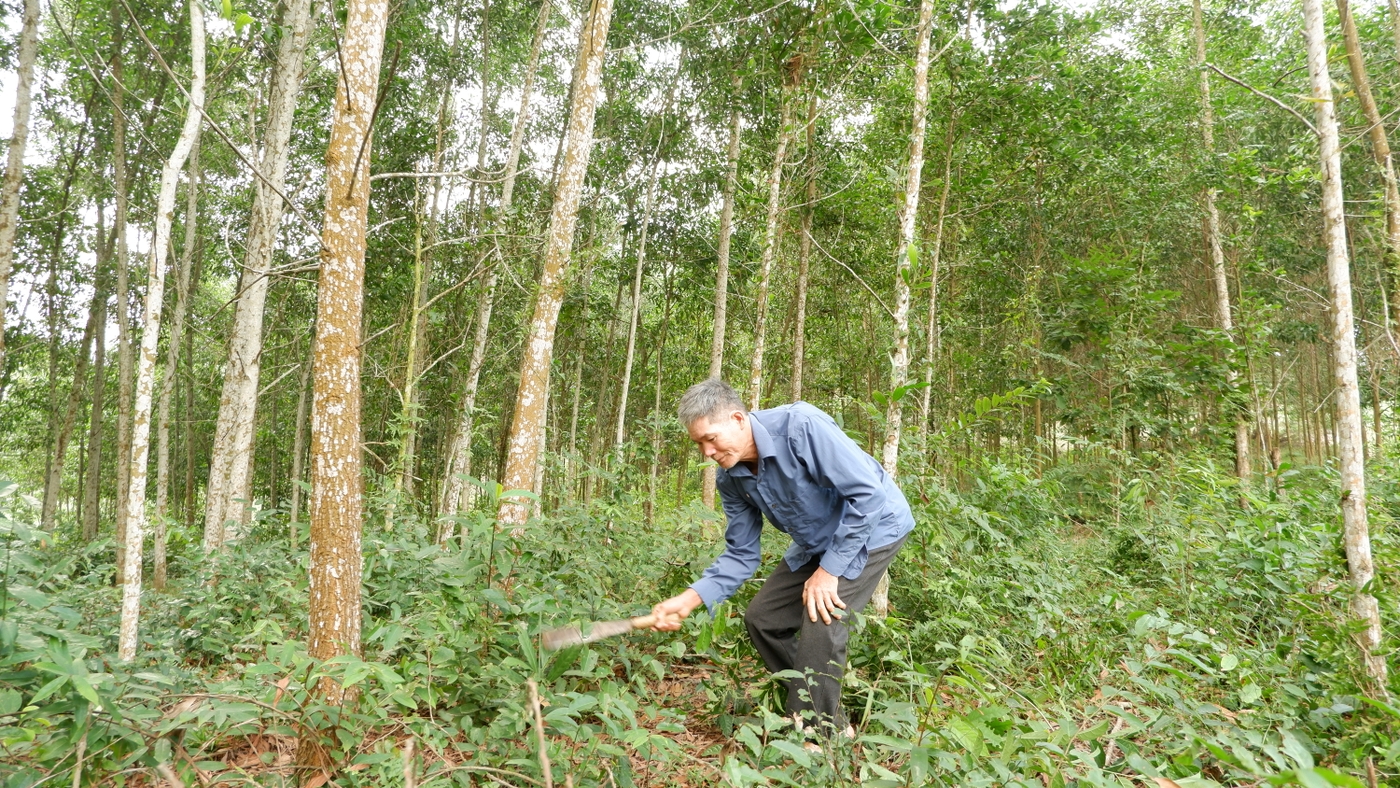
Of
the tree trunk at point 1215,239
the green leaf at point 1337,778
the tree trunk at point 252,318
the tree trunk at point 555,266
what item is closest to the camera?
the green leaf at point 1337,778

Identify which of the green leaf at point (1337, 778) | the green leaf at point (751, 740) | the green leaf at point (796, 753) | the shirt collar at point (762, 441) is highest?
the shirt collar at point (762, 441)

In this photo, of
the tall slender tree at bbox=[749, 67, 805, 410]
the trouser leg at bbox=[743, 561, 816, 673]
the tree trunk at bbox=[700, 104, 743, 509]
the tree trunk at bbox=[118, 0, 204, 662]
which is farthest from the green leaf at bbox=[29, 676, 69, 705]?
the tree trunk at bbox=[700, 104, 743, 509]

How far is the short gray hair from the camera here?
272 cm

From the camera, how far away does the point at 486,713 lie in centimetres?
273

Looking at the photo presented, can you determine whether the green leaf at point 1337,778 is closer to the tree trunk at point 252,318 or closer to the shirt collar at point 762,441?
the shirt collar at point 762,441

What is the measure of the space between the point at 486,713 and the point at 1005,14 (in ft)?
27.8

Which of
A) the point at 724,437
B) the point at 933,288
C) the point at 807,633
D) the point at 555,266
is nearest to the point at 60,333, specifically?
the point at 555,266

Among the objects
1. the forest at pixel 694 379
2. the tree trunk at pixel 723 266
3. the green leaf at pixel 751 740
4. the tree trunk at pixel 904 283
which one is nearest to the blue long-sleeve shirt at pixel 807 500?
the forest at pixel 694 379

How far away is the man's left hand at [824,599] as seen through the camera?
270 centimetres

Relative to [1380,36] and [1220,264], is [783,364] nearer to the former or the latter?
[1220,264]

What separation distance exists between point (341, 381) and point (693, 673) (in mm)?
2394

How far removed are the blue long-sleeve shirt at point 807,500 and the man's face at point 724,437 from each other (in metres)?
0.06

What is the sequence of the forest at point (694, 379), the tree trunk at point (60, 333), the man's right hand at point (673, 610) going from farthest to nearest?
the tree trunk at point (60, 333), the man's right hand at point (673, 610), the forest at point (694, 379)

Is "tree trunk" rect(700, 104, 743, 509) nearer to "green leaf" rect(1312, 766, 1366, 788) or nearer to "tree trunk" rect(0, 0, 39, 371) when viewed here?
"tree trunk" rect(0, 0, 39, 371)
